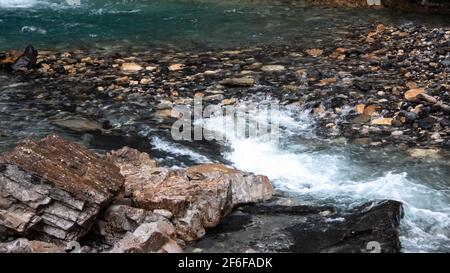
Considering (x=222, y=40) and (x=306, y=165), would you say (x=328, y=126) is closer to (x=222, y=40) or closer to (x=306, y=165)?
(x=306, y=165)

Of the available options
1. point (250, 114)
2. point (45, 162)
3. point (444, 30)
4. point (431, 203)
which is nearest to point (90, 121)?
point (250, 114)

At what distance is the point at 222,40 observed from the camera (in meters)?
12.5

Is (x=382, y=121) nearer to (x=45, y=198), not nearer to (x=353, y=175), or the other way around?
(x=353, y=175)

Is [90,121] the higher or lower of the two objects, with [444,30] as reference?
lower

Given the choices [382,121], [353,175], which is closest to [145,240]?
[353,175]

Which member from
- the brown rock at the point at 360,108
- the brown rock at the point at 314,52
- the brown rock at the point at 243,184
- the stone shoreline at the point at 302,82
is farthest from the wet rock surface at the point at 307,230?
the brown rock at the point at 314,52

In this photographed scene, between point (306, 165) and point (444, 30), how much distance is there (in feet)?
22.5

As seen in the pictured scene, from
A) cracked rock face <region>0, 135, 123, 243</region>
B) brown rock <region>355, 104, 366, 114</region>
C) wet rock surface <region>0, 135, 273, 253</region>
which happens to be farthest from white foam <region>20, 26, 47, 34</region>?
cracked rock face <region>0, 135, 123, 243</region>

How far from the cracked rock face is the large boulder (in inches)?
20.1

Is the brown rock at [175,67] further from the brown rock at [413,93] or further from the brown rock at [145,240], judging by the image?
the brown rock at [145,240]

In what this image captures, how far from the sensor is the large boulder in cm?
505

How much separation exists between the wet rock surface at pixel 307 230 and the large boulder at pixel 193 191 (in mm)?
139

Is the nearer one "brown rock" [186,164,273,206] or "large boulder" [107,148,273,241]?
"large boulder" [107,148,273,241]

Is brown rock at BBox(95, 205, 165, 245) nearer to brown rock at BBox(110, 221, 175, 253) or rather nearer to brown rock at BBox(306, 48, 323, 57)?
brown rock at BBox(110, 221, 175, 253)
